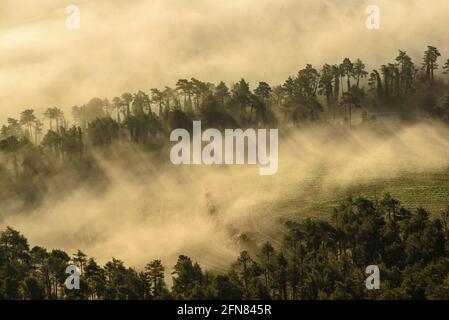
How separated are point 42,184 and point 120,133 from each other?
82.5 ft

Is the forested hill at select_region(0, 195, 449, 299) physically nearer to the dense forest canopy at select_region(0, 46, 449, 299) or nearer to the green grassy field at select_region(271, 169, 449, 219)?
the dense forest canopy at select_region(0, 46, 449, 299)

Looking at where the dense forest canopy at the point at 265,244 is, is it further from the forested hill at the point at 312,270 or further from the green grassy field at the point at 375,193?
the green grassy field at the point at 375,193

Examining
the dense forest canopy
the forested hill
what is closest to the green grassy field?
the dense forest canopy

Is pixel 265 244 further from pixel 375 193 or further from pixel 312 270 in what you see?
pixel 375 193

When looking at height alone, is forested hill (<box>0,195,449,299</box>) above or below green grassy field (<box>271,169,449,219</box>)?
below

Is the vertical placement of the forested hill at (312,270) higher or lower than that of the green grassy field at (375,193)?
lower

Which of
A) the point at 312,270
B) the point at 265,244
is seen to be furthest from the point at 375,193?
the point at 312,270

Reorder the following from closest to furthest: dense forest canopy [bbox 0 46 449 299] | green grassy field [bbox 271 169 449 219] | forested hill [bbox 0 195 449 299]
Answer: forested hill [bbox 0 195 449 299] → dense forest canopy [bbox 0 46 449 299] → green grassy field [bbox 271 169 449 219]

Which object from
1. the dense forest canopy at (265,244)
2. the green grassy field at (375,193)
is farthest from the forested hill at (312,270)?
the green grassy field at (375,193)

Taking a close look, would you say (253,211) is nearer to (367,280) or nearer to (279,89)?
(367,280)

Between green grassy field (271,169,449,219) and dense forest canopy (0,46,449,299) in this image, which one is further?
green grassy field (271,169,449,219)

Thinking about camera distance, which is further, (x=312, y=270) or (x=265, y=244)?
(x=265, y=244)
